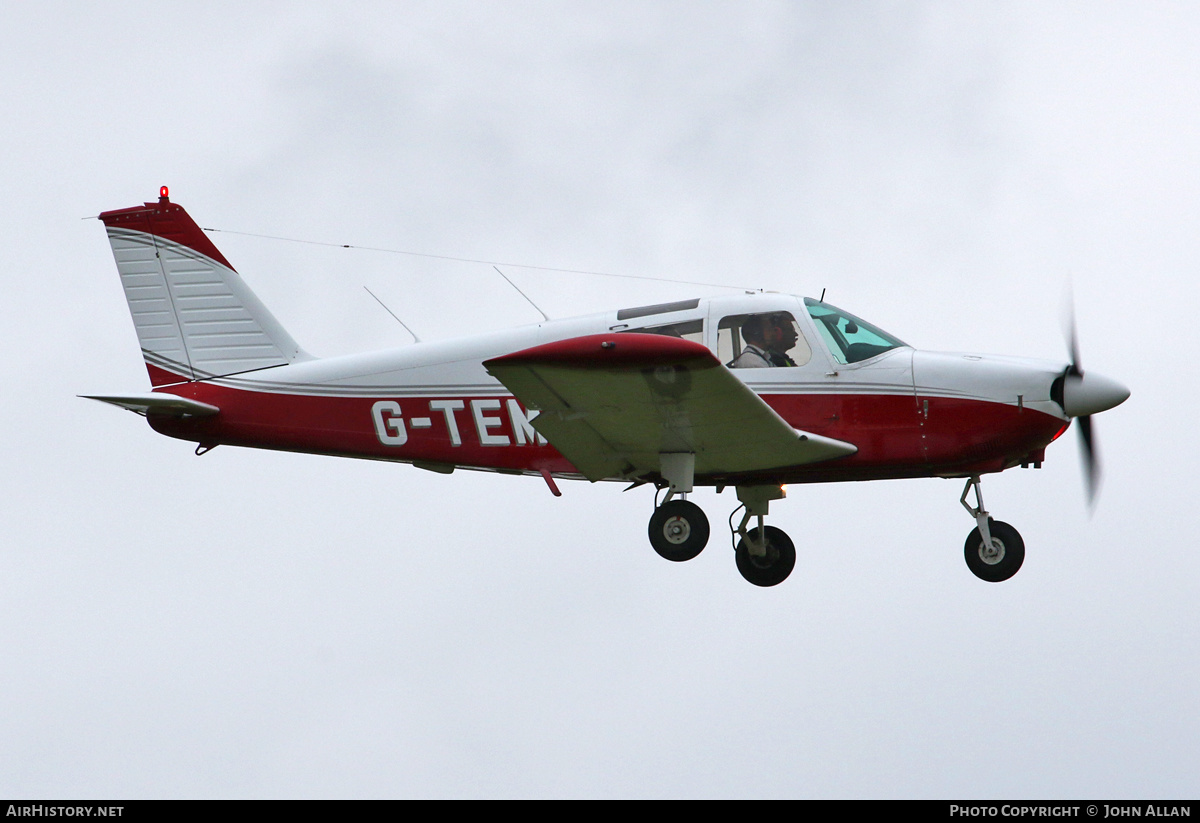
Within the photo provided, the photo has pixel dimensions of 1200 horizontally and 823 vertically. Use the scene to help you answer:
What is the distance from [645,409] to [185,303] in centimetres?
579

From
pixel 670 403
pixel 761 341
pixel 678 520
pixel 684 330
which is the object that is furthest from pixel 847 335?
pixel 678 520

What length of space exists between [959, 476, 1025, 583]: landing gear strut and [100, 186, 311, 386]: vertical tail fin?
22.5 feet

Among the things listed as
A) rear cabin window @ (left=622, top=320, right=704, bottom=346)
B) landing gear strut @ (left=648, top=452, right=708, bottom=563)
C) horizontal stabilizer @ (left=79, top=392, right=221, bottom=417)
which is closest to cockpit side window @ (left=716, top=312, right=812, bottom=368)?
rear cabin window @ (left=622, top=320, right=704, bottom=346)

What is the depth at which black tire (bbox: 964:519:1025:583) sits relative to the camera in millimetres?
12180

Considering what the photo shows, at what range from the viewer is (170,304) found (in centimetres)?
1473

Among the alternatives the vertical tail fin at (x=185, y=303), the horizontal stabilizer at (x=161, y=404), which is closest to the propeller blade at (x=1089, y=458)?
the vertical tail fin at (x=185, y=303)

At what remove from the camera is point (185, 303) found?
14742 mm

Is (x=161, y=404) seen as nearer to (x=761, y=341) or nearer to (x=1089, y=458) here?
(x=761, y=341)

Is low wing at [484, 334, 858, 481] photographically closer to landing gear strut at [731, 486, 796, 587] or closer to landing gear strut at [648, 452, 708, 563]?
landing gear strut at [648, 452, 708, 563]

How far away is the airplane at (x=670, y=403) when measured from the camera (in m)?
11.5

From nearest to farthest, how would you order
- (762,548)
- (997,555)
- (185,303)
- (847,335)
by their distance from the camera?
(997,555), (847,335), (762,548), (185,303)

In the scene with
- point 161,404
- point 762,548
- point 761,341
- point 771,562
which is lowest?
point 771,562

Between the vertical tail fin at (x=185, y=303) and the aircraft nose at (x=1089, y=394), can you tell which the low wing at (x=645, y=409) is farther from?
the vertical tail fin at (x=185, y=303)
